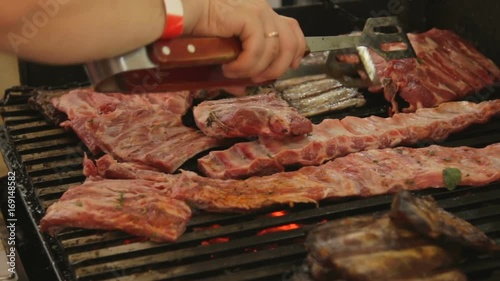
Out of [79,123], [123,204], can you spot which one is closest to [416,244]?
[123,204]

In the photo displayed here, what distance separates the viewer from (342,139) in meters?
3.30

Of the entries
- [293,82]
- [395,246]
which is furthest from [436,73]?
[395,246]

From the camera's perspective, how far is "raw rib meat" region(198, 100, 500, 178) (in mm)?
3141

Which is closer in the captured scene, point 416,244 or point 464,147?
point 416,244

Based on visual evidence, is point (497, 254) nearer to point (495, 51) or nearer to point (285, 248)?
point (285, 248)

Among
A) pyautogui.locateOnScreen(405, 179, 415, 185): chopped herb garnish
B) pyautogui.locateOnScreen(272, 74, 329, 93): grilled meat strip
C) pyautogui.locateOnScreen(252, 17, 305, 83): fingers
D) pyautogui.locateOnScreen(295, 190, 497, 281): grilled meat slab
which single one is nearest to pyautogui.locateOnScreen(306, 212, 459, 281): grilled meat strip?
pyautogui.locateOnScreen(295, 190, 497, 281): grilled meat slab

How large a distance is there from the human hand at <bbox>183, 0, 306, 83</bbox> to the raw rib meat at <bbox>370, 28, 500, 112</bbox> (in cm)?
111

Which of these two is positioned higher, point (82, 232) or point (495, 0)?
point (495, 0)

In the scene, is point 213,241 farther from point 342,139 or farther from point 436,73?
point 436,73

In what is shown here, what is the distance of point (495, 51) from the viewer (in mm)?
4117

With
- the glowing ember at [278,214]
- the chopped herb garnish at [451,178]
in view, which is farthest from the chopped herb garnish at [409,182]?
the glowing ember at [278,214]

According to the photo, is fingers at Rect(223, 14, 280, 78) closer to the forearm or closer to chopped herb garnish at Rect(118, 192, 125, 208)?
the forearm

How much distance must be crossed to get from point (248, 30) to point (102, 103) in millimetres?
1233

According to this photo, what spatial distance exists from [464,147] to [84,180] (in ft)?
6.07
